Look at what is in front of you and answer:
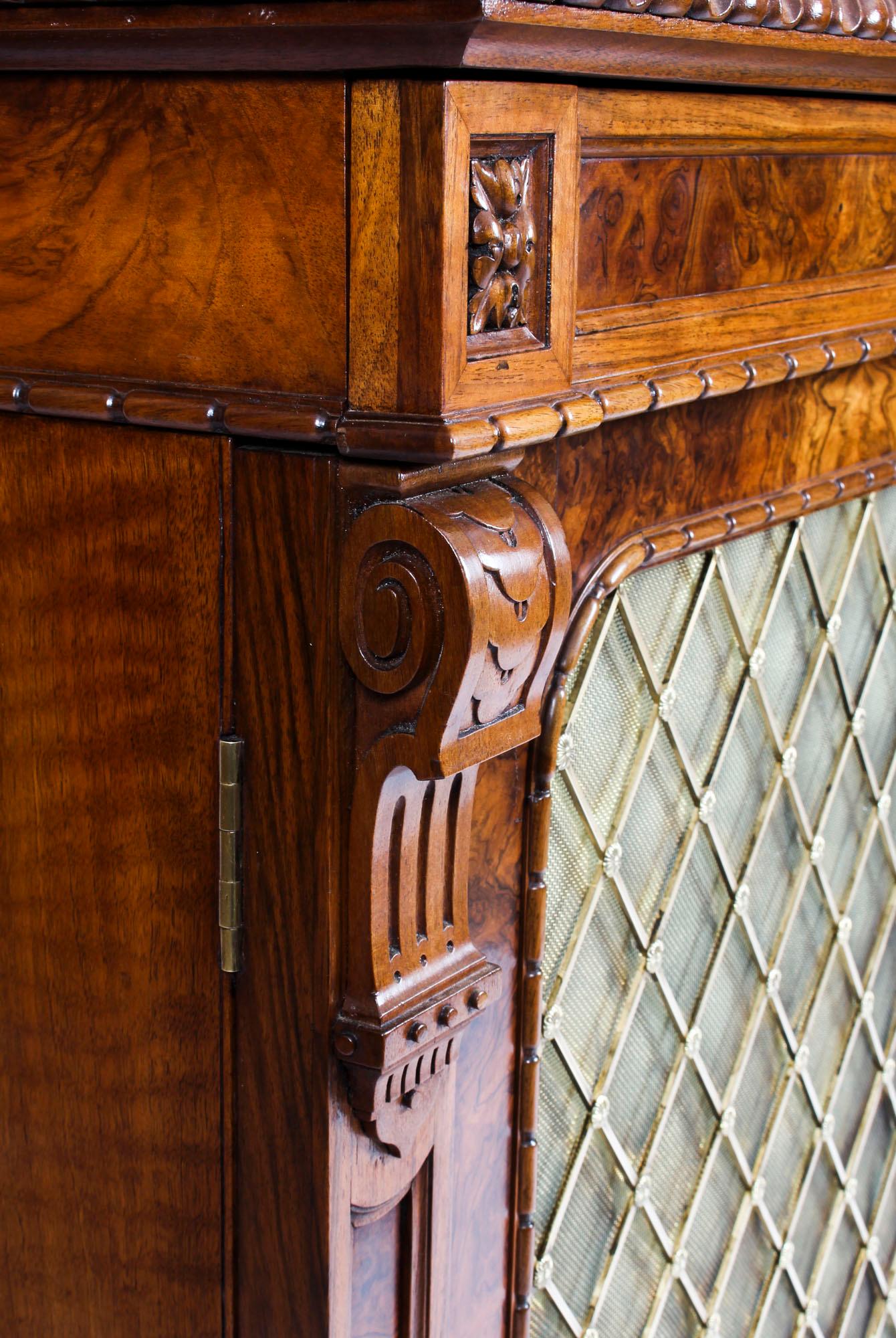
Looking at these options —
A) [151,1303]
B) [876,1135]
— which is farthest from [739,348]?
[876,1135]

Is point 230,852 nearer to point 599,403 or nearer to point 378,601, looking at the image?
point 378,601

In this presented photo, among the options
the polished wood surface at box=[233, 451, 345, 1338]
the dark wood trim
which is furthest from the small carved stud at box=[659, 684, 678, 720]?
the polished wood surface at box=[233, 451, 345, 1338]

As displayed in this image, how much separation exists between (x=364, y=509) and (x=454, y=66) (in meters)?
0.20

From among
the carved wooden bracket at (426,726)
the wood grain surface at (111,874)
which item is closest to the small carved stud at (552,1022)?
the carved wooden bracket at (426,726)

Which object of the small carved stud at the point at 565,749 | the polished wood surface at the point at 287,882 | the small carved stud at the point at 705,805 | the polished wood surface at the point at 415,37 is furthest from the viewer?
the small carved stud at the point at 705,805

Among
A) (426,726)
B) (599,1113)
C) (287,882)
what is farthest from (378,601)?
(599,1113)

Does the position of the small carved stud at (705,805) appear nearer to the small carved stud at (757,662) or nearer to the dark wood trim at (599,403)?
the small carved stud at (757,662)

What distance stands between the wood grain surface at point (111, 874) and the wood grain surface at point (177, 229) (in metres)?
0.05

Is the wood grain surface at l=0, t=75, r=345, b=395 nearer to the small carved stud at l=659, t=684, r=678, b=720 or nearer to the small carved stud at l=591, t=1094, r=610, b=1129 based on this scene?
the small carved stud at l=659, t=684, r=678, b=720

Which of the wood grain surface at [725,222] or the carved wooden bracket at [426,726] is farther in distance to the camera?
the wood grain surface at [725,222]

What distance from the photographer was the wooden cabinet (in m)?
0.74

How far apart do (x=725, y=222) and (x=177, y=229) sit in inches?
15.1

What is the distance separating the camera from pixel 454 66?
0.69 m

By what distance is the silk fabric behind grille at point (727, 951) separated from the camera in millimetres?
1078
